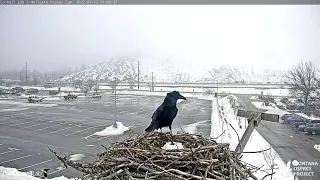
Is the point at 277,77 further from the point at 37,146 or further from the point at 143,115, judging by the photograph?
the point at 37,146

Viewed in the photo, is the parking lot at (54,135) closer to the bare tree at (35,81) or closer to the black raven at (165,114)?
the black raven at (165,114)

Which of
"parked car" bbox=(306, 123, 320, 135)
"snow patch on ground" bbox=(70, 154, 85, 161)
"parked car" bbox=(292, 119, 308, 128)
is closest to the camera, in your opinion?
"snow patch on ground" bbox=(70, 154, 85, 161)

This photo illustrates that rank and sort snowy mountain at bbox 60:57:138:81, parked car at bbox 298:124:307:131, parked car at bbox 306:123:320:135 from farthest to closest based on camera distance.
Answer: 1. snowy mountain at bbox 60:57:138:81
2. parked car at bbox 298:124:307:131
3. parked car at bbox 306:123:320:135

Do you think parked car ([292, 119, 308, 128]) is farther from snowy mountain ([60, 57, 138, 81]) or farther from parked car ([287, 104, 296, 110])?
snowy mountain ([60, 57, 138, 81])

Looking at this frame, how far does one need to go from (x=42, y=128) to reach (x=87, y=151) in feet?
22.2

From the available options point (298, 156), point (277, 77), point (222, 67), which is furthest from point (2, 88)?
point (277, 77)

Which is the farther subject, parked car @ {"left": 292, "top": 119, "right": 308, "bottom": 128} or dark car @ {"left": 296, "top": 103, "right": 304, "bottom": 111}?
dark car @ {"left": 296, "top": 103, "right": 304, "bottom": 111}

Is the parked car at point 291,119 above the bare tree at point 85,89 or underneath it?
underneath

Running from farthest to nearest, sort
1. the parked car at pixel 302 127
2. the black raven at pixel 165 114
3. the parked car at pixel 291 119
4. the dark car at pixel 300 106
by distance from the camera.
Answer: the dark car at pixel 300 106
the parked car at pixel 291 119
the parked car at pixel 302 127
the black raven at pixel 165 114

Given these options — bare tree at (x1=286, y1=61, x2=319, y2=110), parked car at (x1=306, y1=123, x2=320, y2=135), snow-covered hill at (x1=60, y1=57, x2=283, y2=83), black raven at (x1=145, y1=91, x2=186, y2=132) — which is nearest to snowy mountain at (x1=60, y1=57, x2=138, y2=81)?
snow-covered hill at (x1=60, y1=57, x2=283, y2=83)

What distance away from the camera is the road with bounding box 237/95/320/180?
1087cm

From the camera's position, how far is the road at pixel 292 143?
35.7 ft

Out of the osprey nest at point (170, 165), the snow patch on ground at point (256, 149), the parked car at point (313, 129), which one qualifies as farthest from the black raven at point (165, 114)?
the parked car at point (313, 129)

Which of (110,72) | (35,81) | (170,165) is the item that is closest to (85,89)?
(35,81)
